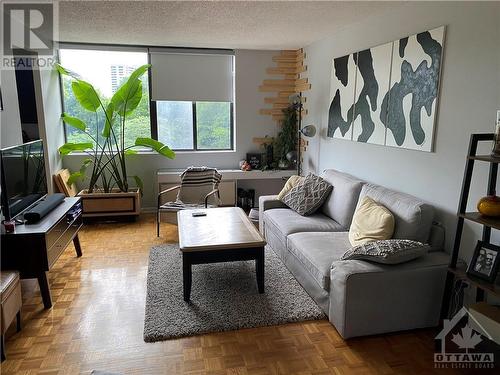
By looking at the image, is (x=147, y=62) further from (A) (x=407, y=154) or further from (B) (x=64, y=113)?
(A) (x=407, y=154)

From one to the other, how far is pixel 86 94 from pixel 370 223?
3.71 m

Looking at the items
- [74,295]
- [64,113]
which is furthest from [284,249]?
[64,113]

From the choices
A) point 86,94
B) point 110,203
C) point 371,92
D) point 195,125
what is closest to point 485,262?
point 371,92

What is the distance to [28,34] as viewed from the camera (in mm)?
3939

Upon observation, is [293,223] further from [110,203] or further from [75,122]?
[75,122]

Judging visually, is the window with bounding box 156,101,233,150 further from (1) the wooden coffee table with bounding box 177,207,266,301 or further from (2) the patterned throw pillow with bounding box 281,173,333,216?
(1) the wooden coffee table with bounding box 177,207,266,301

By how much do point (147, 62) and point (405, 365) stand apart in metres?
4.73

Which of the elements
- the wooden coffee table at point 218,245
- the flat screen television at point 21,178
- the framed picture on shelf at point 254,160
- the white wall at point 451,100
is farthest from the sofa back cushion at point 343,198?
Result: the flat screen television at point 21,178

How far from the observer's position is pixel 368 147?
3.57 meters

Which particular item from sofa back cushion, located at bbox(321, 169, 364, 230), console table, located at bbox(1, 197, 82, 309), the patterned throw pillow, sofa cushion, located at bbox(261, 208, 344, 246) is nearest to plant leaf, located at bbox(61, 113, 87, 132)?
console table, located at bbox(1, 197, 82, 309)

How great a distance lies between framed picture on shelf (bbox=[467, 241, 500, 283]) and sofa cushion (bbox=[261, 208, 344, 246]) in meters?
1.32

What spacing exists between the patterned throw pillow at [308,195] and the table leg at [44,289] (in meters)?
2.33

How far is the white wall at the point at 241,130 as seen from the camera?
527 cm

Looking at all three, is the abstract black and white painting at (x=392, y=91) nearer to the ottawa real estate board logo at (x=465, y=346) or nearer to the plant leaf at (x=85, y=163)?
the ottawa real estate board logo at (x=465, y=346)
